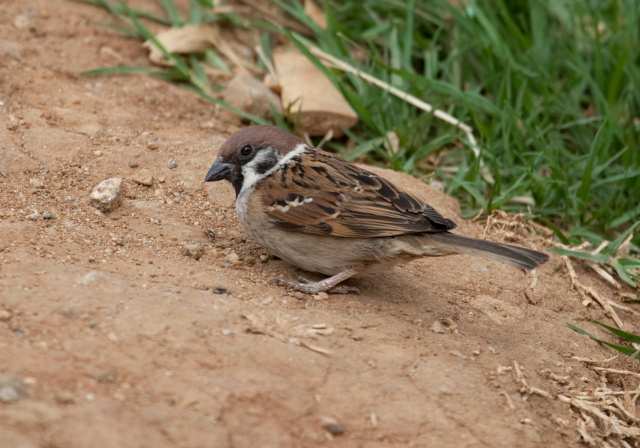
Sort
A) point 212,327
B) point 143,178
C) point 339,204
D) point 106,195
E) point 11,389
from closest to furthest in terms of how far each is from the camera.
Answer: point 11,389, point 212,327, point 339,204, point 106,195, point 143,178

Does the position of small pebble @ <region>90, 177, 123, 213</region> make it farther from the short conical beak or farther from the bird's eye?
the bird's eye

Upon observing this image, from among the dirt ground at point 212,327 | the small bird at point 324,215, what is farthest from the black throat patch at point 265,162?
the dirt ground at point 212,327

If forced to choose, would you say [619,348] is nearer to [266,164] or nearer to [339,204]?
[339,204]

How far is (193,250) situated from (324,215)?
32.3 inches

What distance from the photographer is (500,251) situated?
4.14 metres

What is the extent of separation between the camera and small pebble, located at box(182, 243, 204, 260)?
4.53 meters

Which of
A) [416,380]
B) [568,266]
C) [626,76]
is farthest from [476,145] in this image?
[416,380]

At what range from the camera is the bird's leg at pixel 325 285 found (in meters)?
4.51

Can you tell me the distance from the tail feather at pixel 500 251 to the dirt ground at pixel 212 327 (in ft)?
1.64

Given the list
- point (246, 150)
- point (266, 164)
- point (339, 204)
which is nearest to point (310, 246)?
point (339, 204)

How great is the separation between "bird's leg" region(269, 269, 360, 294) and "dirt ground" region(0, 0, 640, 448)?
78mm

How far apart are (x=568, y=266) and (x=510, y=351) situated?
1.43 m

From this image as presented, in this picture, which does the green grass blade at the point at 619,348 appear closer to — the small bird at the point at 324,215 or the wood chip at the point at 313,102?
the small bird at the point at 324,215

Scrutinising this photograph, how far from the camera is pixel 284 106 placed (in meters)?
6.88
